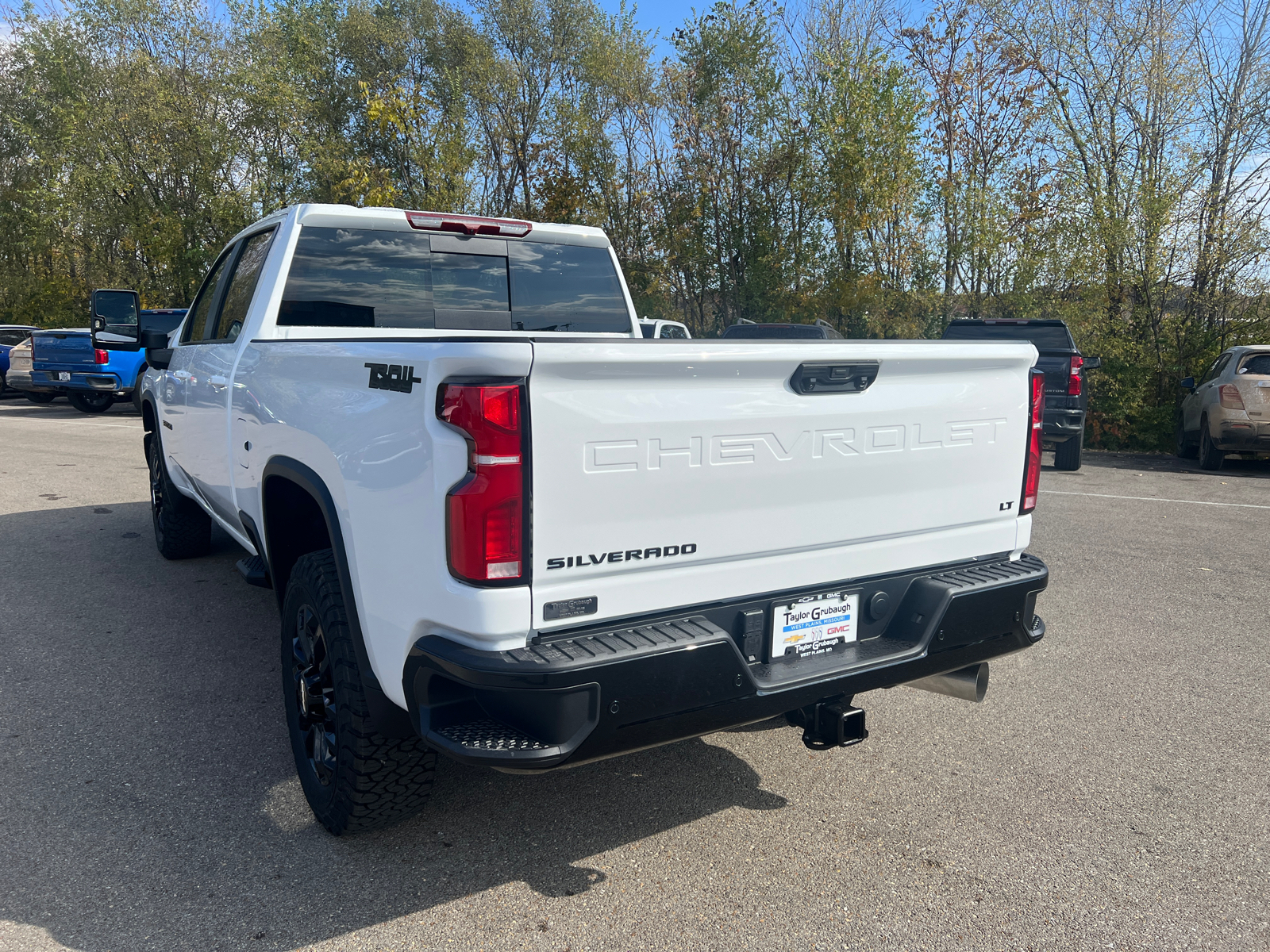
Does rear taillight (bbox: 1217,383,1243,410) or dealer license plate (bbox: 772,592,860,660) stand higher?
rear taillight (bbox: 1217,383,1243,410)

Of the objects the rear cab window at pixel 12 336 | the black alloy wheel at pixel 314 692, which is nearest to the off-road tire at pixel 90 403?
the rear cab window at pixel 12 336

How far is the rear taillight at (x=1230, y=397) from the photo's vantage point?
1163cm

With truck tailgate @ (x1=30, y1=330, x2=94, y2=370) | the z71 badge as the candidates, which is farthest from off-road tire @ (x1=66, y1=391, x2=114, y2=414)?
the z71 badge

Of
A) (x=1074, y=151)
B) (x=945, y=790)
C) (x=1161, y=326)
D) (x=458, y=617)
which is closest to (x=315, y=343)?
(x=458, y=617)

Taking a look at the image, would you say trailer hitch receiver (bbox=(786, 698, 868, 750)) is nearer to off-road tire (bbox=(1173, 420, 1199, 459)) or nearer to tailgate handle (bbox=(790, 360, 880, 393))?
tailgate handle (bbox=(790, 360, 880, 393))

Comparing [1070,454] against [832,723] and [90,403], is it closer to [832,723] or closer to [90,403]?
[832,723]

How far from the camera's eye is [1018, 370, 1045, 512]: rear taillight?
126 inches

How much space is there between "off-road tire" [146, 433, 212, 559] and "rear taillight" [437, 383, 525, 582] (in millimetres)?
4697

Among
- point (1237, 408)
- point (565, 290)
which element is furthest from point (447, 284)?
point (1237, 408)

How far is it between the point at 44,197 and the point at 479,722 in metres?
29.4

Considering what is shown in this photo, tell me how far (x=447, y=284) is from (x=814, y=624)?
8.37ft

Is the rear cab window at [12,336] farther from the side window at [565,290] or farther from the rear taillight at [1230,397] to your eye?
the rear taillight at [1230,397]

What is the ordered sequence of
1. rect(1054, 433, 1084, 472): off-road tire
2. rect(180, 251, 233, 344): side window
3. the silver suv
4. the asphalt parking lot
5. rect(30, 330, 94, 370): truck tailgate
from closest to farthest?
the asphalt parking lot
rect(180, 251, 233, 344): side window
the silver suv
rect(1054, 433, 1084, 472): off-road tire
rect(30, 330, 94, 370): truck tailgate

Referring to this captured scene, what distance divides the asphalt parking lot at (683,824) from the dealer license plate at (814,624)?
27.0 inches
